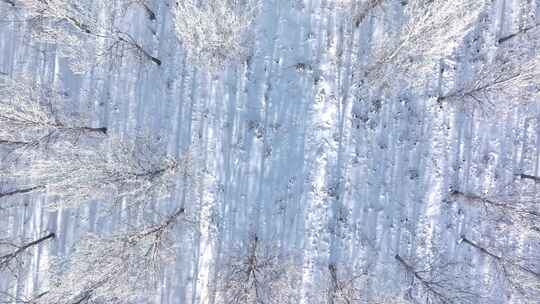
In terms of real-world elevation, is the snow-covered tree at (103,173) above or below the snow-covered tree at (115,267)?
above

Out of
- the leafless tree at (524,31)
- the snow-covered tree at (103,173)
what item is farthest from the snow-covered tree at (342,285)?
the leafless tree at (524,31)

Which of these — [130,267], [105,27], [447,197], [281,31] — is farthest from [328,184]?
[105,27]

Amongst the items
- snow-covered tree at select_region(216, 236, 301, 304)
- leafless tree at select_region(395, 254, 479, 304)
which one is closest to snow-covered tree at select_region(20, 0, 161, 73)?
snow-covered tree at select_region(216, 236, 301, 304)

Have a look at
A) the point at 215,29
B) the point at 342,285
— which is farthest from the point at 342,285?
the point at 215,29

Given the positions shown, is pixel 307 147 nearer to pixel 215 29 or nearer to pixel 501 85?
pixel 215 29

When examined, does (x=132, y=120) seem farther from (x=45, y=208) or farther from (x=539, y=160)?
(x=539, y=160)

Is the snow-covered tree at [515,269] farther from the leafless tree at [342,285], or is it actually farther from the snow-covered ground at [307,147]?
the leafless tree at [342,285]

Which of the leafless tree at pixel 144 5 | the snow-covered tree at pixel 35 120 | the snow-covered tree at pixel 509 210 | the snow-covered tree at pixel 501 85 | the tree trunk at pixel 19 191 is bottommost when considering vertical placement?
the tree trunk at pixel 19 191
